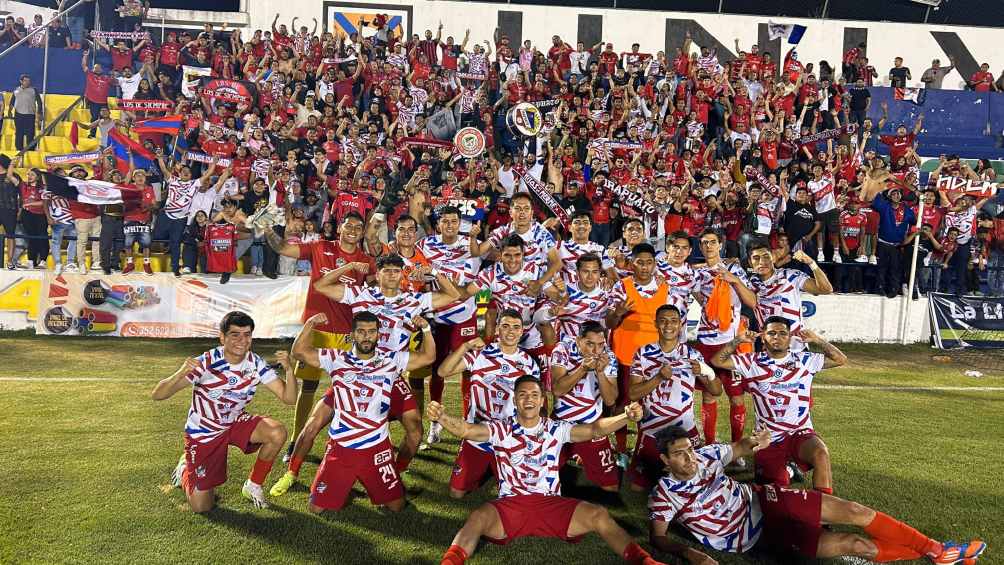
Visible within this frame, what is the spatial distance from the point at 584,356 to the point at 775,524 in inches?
72.1

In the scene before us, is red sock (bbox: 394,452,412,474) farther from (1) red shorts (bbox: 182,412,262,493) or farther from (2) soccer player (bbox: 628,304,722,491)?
(2) soccer player (bbox: 628,304,722,491)

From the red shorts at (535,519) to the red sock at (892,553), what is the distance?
2.01 meters

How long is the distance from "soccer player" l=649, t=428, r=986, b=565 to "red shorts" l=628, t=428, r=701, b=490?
100 cm

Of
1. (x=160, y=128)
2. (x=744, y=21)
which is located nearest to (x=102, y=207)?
(x=160, y=128)

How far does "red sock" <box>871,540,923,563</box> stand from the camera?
4727mm

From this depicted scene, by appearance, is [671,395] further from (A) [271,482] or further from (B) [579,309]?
(A) [271,482]

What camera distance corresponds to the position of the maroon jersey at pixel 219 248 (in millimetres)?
13305

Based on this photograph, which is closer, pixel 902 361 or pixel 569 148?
pixel 902 361

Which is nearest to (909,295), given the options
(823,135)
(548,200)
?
(823,135)

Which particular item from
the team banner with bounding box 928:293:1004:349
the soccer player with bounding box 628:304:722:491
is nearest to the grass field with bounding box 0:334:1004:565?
the soccer player with bounding box 628:304:722:491

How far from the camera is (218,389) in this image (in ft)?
18.2

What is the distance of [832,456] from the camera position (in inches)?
280

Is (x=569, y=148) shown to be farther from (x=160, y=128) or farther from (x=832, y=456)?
(x=832, y=456)

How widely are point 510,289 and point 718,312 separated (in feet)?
7.27
